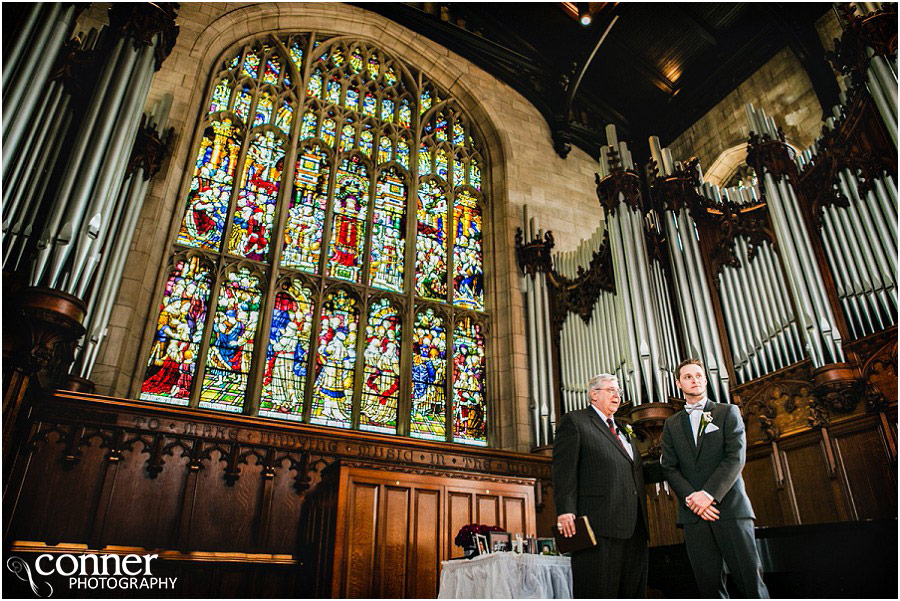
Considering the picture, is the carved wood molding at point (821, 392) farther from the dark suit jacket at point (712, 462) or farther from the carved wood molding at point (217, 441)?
the dark suit jacket at point (712, 462)

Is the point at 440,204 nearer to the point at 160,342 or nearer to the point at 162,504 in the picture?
the point at 160,342

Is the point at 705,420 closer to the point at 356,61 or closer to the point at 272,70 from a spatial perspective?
the point at 272,70

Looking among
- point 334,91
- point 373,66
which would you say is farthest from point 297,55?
point 373,66

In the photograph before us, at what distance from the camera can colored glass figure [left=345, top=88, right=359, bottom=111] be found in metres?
9.41

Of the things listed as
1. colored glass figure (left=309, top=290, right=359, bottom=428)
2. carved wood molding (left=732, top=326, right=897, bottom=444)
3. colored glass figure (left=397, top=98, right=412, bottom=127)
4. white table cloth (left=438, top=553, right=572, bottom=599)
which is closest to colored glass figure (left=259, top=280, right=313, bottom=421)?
colored glass figure (left=309, top=290, right=359, bottom=428)

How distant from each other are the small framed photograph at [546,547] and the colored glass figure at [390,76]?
301 inches

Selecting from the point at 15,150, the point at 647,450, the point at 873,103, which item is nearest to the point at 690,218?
the point at 873,103

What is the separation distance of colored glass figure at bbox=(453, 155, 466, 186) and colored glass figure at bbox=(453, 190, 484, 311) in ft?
0.68

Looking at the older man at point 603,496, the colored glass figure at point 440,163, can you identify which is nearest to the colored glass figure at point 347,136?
the colored glass figure at point 440,163

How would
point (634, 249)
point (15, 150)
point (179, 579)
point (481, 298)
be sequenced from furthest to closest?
1. point (481, 298)
2. point (634, 249)
3. point (179, 579)
4. point (15, 150)

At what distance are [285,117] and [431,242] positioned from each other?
2714 mm

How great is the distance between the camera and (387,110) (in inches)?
Answer: 384

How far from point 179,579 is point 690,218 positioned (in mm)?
6518

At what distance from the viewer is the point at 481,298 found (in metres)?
8.95
